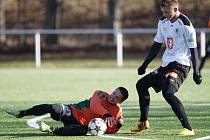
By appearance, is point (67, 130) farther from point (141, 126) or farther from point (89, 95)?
point (89, 95)

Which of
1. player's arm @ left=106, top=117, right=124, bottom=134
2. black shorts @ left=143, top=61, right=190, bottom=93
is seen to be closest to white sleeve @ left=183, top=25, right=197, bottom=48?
black shorts @ left=143, top=61, right=190, bottom=93

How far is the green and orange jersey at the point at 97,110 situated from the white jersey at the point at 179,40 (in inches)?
36.6

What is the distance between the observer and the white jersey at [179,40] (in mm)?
10727

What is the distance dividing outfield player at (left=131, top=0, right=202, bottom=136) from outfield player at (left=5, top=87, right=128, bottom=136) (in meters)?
0.35

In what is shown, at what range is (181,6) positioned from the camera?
46781 mm

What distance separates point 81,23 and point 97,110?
1474 inches

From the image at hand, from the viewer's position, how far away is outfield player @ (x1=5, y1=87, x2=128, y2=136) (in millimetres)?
10586

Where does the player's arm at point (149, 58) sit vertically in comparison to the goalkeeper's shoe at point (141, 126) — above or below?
above

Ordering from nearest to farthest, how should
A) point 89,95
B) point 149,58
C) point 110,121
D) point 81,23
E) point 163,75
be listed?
point 110,121
point 163,75
point 149,58
point 89,95
point 81,23

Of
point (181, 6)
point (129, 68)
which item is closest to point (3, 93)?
point (129, 68)

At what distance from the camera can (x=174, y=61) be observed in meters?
10.8

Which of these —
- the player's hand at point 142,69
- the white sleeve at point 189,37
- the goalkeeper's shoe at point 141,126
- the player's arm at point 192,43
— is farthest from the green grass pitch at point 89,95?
the white sleeve at point 189,37

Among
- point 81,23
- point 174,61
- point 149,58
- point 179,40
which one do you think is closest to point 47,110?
point 149,58

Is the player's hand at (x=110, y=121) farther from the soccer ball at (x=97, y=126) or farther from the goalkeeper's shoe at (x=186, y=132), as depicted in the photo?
the goalkeeper's shoe at (x=186, y=132)
